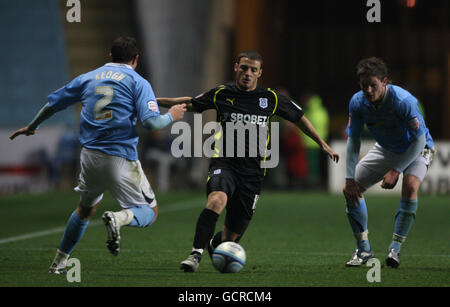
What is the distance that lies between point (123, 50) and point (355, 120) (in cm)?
221

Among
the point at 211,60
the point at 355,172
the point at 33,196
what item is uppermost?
the point at 211,60

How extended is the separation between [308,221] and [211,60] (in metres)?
10.4

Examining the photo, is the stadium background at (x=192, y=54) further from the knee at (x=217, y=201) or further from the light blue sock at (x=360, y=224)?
the knee at (x=217, y=201)

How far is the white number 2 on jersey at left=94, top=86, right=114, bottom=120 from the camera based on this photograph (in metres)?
6.91

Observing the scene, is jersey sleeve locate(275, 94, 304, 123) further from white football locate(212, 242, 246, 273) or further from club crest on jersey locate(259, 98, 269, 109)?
white football locate(212, 242, 246, 273)

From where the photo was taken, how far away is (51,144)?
19.8 meters

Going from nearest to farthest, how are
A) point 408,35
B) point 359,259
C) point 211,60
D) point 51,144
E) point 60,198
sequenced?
point 359,259 < point 60,198 < point 51,144 < point 211,60 < point 408,35

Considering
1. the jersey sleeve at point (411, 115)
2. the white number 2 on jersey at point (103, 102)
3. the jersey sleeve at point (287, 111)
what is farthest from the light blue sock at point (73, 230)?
the jersey sleeve at point (411, 115)

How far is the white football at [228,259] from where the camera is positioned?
7129 mm

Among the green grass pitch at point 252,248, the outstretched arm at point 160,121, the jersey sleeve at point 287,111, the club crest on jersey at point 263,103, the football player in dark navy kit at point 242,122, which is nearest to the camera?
the outstretched arm at point 160,121

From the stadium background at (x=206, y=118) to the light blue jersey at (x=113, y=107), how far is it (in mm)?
1055
